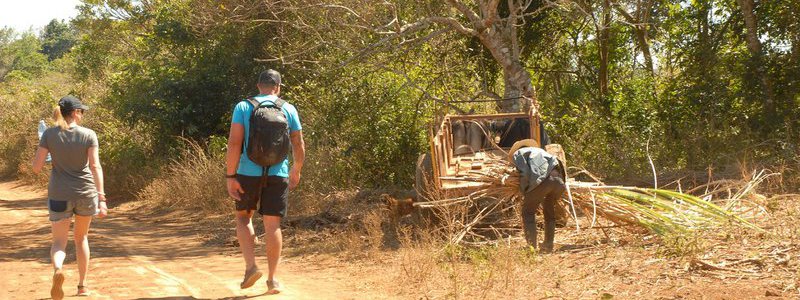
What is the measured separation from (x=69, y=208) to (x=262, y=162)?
151 cm

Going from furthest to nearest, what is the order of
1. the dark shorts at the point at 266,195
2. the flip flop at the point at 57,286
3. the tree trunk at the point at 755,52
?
the tree trunk at the point at 755,52
the dark shorts at the point at 266,195
the flip flop at the point at 57,286

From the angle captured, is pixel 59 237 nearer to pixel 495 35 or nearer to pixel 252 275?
pixel 252 275

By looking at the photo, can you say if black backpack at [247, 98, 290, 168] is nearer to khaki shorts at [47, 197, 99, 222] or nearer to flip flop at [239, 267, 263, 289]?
flip flop at [239, 267, 263, 289]

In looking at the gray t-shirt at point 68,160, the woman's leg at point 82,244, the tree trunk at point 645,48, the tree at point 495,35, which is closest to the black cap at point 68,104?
the gray t-shirt at point 68,160

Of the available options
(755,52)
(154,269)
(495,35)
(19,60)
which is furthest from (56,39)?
(154,269)

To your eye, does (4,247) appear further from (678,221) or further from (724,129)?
(724,129)

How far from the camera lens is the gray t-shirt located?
6.57m

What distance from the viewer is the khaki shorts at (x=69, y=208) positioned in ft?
21.6

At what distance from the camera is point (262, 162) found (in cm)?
643

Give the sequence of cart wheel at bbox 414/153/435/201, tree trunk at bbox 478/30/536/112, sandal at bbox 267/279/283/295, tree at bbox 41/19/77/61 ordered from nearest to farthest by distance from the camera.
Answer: sandal at bbox 267/279/283/295, cart wheel at bbox 414/153/435/201, tree trunk at bbox 478/30/536/112, tree at bbox 41/19/77/61

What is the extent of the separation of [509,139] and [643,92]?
18.0 feet

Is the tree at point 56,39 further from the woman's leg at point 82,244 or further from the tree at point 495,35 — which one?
the woman's leg at point 82,244

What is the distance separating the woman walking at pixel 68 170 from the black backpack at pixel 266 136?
126cm

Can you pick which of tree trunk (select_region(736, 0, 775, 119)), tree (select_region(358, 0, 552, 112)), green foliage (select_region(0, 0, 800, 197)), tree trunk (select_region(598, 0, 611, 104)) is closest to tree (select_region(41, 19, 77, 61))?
green foliage (select_region(0, 0, 800, 197))
